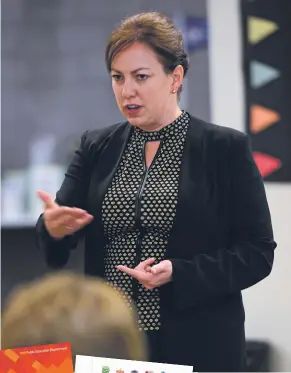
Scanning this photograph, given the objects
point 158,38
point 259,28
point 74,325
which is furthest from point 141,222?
point 259,28

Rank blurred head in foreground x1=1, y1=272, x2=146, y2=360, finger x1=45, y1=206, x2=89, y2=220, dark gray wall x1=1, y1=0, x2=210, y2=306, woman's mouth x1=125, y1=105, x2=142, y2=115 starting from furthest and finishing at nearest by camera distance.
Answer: dark gray wall x1=1, y1=0, x2=210, y2=306
woman's mouth x1=125, y1=105, x2=142, y2=115
finger x1=45, y1=206, x2=89, y2=220
blurred head in foreground x1=1, y1=272, x2=146, y2=360

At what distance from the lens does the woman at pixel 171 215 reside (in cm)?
192

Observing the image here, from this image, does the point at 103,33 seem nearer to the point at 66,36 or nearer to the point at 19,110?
the point at 66,36

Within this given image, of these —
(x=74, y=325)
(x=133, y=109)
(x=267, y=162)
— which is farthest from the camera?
(x=267, y=162)

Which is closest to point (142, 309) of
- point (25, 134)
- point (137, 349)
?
point (137, 349)

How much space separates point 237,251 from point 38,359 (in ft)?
2.22

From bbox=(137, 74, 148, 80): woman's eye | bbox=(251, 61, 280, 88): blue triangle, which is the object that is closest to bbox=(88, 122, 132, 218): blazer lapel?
bbox=(137, 74, 148, 80): woman's eye

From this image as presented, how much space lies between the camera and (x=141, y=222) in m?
1.94

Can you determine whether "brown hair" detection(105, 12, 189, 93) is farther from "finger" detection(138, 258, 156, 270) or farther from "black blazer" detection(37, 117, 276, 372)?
"finger" detection(138, 258, 156, 270)

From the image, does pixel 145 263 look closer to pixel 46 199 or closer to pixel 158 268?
pixel 158 268

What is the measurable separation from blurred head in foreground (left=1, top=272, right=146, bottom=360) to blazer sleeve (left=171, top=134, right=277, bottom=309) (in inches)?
20.4

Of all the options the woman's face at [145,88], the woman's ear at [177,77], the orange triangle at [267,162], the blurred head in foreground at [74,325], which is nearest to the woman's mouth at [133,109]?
the woman's face at [145,88]

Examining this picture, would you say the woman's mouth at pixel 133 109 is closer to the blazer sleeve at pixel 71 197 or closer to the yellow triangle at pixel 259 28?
the blazer sleeve at pixel 71 197

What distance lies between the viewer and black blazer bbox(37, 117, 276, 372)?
1.91m
